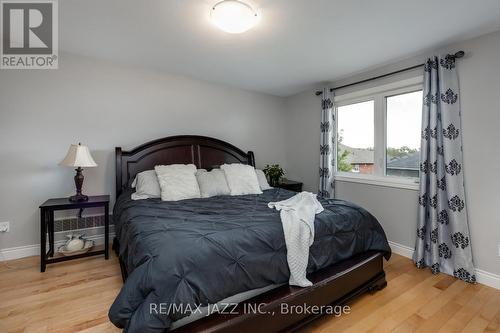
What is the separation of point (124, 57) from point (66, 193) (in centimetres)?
172

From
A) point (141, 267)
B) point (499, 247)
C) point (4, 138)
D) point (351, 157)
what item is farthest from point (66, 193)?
point (499, 247)

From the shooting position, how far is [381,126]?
3.09 metres

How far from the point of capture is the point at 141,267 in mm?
1234

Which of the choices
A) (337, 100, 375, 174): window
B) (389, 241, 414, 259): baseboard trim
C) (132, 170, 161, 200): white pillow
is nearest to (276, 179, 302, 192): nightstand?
(337, 100, 375, 174): window

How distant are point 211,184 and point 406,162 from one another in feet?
7.71

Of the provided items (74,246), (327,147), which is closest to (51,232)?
(74,246)

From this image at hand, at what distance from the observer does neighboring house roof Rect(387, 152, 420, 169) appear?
2787 millimetres

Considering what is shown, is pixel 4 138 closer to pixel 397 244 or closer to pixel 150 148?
pixel 150 148

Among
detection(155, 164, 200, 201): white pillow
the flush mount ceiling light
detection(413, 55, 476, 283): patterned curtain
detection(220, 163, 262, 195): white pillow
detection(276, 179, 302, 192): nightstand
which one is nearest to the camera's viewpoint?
the flush mount ceiling light

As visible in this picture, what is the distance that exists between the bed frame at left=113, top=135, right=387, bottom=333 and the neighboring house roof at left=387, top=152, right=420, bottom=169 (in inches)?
52.8

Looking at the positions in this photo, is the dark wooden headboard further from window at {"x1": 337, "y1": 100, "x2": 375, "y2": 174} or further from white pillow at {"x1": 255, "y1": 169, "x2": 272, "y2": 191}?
window at {"x1": 337, "y1": 100, "x2": 375, "y2": 174}

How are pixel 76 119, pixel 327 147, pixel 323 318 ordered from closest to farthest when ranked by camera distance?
pixel 323 318 → pixel 76 119 → pixel 327 147

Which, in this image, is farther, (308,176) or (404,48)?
(308,176)

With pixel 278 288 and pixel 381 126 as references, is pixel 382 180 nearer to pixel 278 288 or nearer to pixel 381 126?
pixel 381 126
